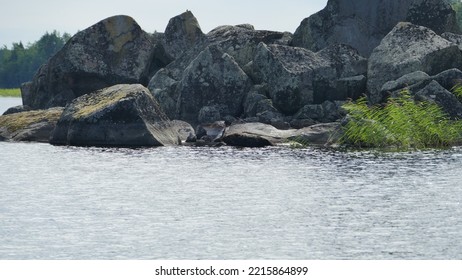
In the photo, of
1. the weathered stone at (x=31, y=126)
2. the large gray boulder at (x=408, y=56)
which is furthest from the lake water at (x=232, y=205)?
the large gray boulder at (x=408, y=56)

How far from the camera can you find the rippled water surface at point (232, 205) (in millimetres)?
21359

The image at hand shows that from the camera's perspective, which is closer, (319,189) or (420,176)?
(319,189)

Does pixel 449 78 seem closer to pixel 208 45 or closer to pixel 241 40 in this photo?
pixel 241 40

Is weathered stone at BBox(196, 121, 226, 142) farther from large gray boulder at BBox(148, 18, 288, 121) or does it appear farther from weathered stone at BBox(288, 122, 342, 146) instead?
large gray boulder at BBox(148, 18, 288, 121)

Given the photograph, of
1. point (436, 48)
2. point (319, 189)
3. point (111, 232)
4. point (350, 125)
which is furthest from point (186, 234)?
point (436, 48)

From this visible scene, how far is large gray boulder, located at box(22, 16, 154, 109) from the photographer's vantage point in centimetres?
5428

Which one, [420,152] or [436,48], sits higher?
[436,48]

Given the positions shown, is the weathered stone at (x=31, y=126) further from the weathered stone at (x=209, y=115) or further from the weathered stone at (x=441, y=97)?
the weathered stone at (x=441, y=97)

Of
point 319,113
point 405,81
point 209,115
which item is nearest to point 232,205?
point 405,81

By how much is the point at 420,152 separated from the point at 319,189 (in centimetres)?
946

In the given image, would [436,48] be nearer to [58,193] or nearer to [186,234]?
[58,193]

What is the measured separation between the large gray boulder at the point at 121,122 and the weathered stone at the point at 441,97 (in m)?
9.62

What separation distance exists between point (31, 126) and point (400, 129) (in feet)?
53.1

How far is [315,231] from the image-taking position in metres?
23.0
